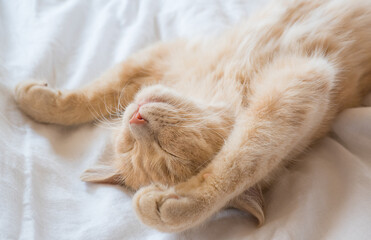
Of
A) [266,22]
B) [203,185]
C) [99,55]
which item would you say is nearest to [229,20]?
[266,22]

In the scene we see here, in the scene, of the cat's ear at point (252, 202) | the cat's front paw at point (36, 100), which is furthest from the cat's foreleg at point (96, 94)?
the cat's ear at point (252, 202)

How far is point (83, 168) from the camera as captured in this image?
1.43 m

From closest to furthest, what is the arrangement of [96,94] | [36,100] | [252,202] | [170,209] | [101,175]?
[170,209], [252,202], [101,175], [36,100], [96,94]

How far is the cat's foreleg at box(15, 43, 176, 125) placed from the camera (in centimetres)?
150

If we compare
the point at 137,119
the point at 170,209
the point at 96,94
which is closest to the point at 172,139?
the point at 137,119

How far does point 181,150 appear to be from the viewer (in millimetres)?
1169

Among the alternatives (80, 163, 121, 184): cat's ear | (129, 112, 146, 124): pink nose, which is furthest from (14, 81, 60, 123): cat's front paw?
(129, 112, 146, 124): pink nose

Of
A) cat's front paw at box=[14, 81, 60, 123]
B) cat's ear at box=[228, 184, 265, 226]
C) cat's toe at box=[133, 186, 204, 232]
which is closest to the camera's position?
cat's toe at box=[133, 186, 204, 232]

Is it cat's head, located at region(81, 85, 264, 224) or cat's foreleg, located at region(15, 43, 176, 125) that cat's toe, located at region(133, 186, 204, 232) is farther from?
cat's foreleg, located at region(15, 43, 176, 125)

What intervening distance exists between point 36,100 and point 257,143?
101cm

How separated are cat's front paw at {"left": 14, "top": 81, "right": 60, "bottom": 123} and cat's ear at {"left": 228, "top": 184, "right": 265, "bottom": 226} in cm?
93

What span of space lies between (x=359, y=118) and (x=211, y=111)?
0.57m

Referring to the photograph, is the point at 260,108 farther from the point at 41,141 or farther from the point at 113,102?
the point at 41,141

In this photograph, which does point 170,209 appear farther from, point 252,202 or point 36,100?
point 36,100
